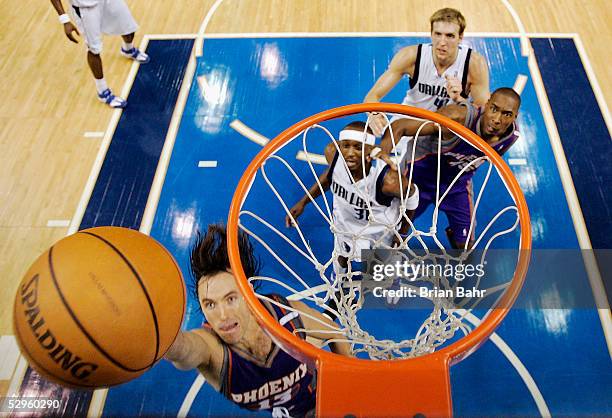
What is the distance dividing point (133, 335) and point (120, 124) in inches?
106

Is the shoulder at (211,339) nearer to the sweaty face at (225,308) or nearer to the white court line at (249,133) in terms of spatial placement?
the sweaty face at (225,308)

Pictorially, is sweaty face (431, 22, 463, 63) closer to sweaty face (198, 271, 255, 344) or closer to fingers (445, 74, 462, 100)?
fingers (445, 74, 462, 100)

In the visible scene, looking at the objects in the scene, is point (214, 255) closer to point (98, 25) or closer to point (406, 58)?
point (406, 58)

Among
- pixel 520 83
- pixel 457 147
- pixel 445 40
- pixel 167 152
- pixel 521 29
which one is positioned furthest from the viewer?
pixel 521 29

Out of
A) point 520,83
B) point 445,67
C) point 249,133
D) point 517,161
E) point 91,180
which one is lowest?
point 91,180

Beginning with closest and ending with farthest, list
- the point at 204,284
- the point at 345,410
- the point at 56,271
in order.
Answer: the point at 345,410 → the point at 56,271 → the point at 204,284

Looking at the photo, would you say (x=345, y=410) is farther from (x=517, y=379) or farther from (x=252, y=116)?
(x=252, y=116)

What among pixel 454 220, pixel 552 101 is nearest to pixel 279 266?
pixel 454 220

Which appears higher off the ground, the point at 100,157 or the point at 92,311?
the point at 100,157

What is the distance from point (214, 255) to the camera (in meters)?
3.15

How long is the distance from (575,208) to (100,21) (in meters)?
3.85

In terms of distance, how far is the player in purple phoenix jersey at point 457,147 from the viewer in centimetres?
283

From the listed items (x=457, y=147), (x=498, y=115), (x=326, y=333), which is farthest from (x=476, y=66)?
(x=326, y=333)

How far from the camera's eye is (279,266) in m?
3.20
